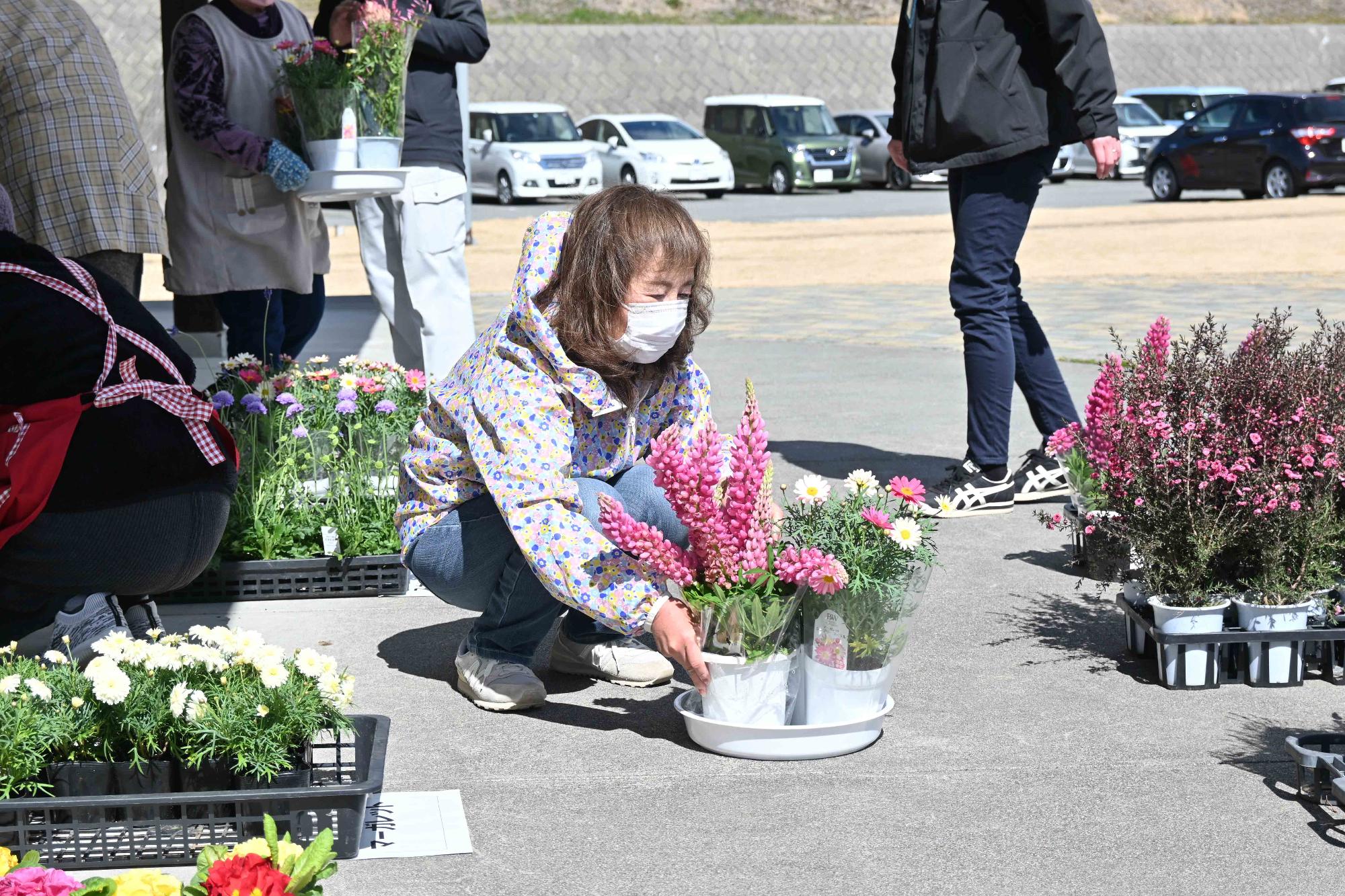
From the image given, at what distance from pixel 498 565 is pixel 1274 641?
5.53ft

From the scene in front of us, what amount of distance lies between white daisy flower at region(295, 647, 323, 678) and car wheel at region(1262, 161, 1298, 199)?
79.8 ft

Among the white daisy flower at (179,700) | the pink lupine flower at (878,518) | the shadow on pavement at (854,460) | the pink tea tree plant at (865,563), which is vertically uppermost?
the pink lupine flower at (878,518)

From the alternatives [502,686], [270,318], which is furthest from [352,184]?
[502,686]

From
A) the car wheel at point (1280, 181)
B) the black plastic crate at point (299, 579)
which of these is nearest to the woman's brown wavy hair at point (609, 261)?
the black plastic crate at point (299, 579)

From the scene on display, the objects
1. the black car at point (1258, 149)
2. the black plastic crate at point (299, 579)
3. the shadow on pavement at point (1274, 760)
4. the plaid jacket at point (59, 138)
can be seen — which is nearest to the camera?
the shadow on pavement at point (1274, 760)

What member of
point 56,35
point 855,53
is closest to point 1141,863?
point 56,35

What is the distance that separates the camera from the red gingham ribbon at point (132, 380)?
3221 millimetres

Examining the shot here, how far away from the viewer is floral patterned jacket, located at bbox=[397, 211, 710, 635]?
317 centimetres

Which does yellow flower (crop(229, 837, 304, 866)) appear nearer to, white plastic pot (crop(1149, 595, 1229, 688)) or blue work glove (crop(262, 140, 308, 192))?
white plastic pot (crop(1149, 595, 1229, 688))

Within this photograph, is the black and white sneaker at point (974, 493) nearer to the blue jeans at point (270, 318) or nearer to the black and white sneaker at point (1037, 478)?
the black and white sneaker at point (1037, 478)

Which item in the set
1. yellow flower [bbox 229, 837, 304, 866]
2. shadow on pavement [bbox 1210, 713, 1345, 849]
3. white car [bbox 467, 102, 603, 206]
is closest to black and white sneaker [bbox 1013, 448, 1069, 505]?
shadow on pavement [bbox 1210, 713, 1345, 849]

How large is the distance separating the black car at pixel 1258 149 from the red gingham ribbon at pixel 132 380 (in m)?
23.8

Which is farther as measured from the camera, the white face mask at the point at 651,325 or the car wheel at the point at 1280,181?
the car wheel at the point at 1280,181

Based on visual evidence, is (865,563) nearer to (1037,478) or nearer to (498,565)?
(498,565)
